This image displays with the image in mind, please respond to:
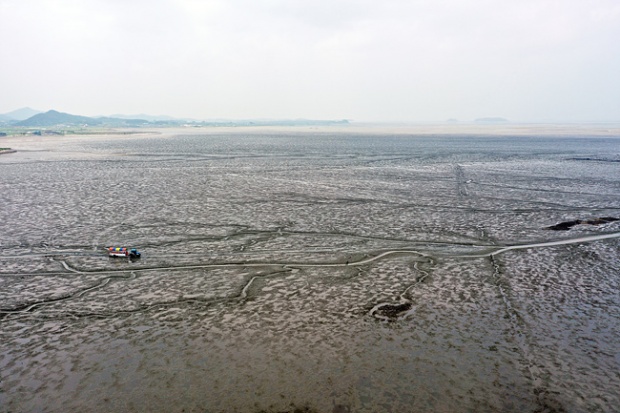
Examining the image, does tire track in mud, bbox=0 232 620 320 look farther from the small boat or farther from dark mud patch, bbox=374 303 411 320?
the small boat

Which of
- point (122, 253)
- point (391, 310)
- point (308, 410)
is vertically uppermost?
point (122, 253)

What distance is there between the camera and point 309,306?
63.8ft

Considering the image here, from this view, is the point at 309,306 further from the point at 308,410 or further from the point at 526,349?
the point at 526,349

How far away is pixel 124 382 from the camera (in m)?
14.1

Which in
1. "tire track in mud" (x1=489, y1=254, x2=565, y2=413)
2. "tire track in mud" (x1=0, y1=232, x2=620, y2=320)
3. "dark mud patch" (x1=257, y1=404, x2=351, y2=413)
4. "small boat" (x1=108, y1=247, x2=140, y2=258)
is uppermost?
"small boat" (x1=108, y1=247, x2=140, y2=258)

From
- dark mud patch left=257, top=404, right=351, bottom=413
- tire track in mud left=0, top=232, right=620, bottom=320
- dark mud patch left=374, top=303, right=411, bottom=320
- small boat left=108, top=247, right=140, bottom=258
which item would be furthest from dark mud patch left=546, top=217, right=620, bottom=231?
small boat left=108, top=247, right=140, bottom=258

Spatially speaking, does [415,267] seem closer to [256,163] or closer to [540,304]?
[540,304]

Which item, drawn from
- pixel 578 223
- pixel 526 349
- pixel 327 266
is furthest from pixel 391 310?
pixel 578 223

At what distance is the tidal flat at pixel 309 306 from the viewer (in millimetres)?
13711

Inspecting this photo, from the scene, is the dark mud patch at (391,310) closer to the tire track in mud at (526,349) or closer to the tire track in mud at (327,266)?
the tire track in mud at (327,266)

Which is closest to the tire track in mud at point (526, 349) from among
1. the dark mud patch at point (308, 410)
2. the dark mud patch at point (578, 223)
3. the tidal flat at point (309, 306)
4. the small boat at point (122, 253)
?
the tidal flat at point (309, 306)

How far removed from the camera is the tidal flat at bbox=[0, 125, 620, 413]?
540 inches

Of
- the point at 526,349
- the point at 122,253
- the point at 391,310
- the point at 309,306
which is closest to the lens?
the point at 526,349

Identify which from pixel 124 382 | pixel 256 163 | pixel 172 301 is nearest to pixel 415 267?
pixel 172 301
